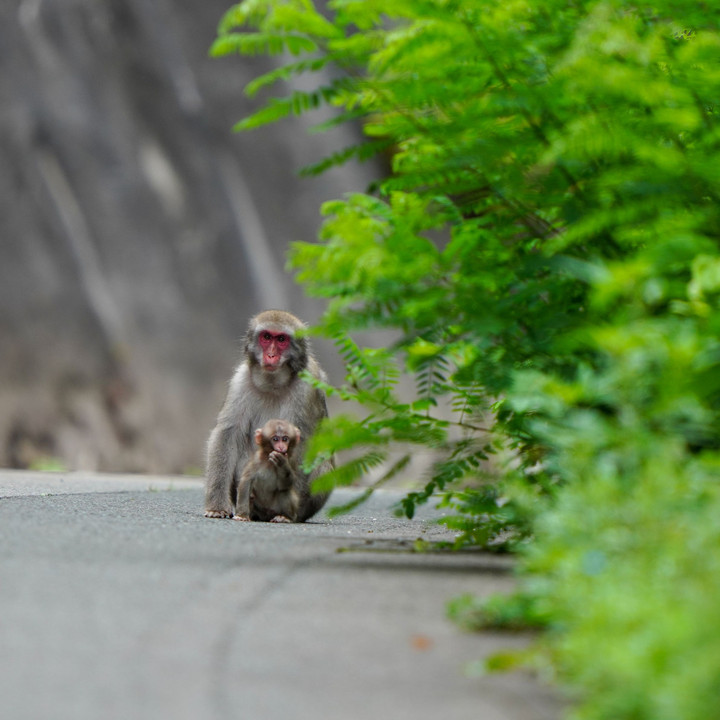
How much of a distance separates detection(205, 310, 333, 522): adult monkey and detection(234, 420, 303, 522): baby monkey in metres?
0.23

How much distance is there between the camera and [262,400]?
292 inches

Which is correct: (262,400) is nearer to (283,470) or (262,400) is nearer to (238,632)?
(283,470)

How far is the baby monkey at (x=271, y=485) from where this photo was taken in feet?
22.6

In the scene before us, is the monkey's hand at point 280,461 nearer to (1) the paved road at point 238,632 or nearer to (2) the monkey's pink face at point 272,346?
(2) the monkey's pink face at point 272,346

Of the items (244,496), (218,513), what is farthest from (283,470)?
(218,513)

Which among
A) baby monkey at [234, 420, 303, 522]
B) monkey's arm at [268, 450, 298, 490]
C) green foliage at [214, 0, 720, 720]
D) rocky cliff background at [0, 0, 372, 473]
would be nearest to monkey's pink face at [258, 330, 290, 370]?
baby monkey at [234, 420, 303, 522]

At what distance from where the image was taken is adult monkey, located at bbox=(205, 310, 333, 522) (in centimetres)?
724

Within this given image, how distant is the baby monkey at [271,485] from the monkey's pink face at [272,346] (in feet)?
1.66

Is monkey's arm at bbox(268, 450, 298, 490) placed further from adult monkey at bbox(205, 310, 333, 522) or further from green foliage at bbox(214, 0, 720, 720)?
green foliage at bbox(214, 0, 720, 720)

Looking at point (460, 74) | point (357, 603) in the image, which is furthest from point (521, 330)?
point (357, 603)

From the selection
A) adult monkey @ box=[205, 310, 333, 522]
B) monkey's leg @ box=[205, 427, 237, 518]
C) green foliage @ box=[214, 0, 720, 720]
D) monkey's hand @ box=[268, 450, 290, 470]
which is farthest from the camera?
adult monkey @ box=[205, 310, 333, 522]

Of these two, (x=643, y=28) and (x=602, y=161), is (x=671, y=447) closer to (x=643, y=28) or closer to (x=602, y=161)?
(x=602, y=161)

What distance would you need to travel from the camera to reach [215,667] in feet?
8.98

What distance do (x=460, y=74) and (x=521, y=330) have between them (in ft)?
3.26
